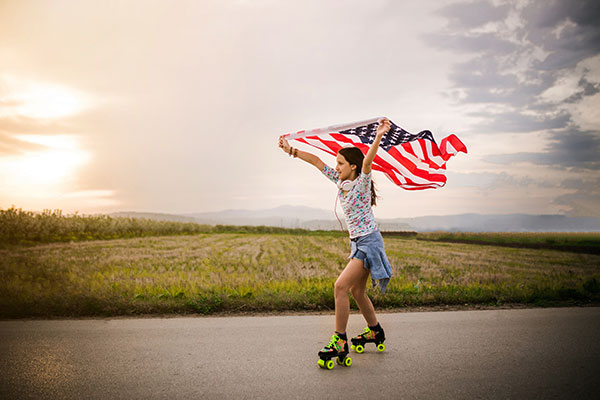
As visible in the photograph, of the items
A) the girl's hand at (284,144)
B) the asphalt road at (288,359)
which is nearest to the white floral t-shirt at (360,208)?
the girl's hand at (284,144)

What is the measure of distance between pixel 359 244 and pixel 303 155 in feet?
4.43

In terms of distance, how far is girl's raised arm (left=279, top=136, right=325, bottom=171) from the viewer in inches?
197

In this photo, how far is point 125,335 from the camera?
5258 millimetres

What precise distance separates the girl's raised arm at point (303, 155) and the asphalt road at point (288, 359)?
218cm

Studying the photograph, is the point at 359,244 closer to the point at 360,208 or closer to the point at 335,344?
the point at 360,208

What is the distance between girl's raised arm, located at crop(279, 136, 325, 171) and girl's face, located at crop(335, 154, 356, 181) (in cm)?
32

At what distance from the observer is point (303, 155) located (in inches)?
200

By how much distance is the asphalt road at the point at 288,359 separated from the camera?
11.6 feet

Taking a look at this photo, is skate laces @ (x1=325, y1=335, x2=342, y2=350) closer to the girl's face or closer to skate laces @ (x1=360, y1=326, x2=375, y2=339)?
skate laces @ (x1=360, y1=326, x2=375, y2=339)

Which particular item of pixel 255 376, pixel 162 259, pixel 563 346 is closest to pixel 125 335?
pixel 255 376

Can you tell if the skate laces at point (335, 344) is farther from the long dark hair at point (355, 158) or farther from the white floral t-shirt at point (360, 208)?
the long dark hair at point (355, 158)

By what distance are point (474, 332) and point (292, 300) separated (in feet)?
9.56

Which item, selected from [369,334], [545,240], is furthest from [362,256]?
[545,240]

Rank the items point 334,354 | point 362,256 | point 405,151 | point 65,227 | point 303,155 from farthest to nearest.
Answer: point 65,227 → point 405,151 → point 303,155 → point 362,256 → point 334,354
